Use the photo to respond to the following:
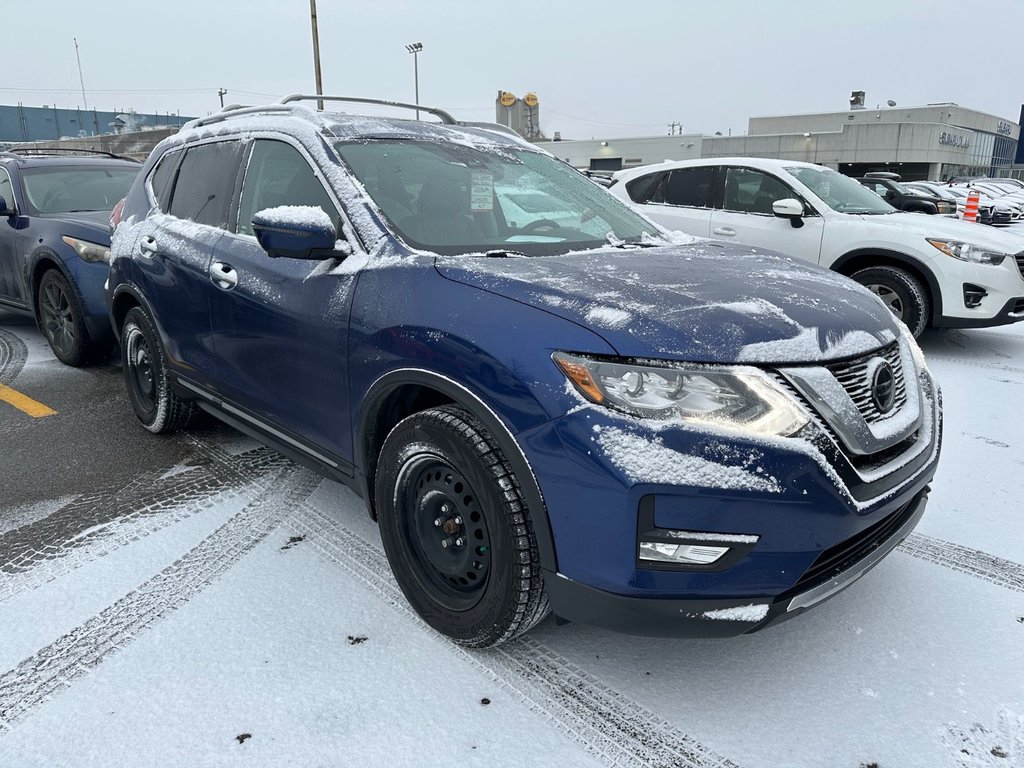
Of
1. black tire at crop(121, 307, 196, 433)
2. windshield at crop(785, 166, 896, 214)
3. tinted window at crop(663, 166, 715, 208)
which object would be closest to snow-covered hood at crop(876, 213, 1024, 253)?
windshield at crop(785, 166, 896, 214)

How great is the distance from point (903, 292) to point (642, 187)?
2829 millimetres

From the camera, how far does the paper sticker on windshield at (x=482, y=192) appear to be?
2898 millimetres

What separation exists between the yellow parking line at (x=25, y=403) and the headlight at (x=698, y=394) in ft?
13.8

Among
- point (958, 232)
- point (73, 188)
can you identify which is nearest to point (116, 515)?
point (73, 188)

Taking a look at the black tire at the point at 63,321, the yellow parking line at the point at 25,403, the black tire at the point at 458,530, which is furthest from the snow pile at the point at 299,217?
the black tire at the point at 63,321

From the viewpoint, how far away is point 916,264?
610cm

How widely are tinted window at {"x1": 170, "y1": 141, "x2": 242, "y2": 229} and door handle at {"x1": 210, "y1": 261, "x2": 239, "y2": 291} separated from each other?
0.69ft

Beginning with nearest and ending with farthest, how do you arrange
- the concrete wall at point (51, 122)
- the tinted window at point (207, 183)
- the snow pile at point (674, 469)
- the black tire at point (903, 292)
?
the snow pile at point (674, 469) → the tinted window at point (207, 183) → the black tire at point (903, 292) → the concrete wall at point (51, 122)

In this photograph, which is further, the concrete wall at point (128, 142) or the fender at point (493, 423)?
the concrete wall at point (128, 142)

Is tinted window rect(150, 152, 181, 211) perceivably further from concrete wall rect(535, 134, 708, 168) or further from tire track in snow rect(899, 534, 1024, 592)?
concrete wall rect(535, 134, 708, 168)

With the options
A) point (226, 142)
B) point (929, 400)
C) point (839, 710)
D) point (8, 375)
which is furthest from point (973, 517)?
point (8, 375)

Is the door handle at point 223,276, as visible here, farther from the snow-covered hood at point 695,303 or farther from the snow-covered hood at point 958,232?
the snow-covered hood at point 958,232

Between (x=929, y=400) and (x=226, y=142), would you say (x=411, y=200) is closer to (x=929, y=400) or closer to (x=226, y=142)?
(x=226, y=142)

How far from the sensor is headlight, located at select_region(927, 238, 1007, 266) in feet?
19.4
